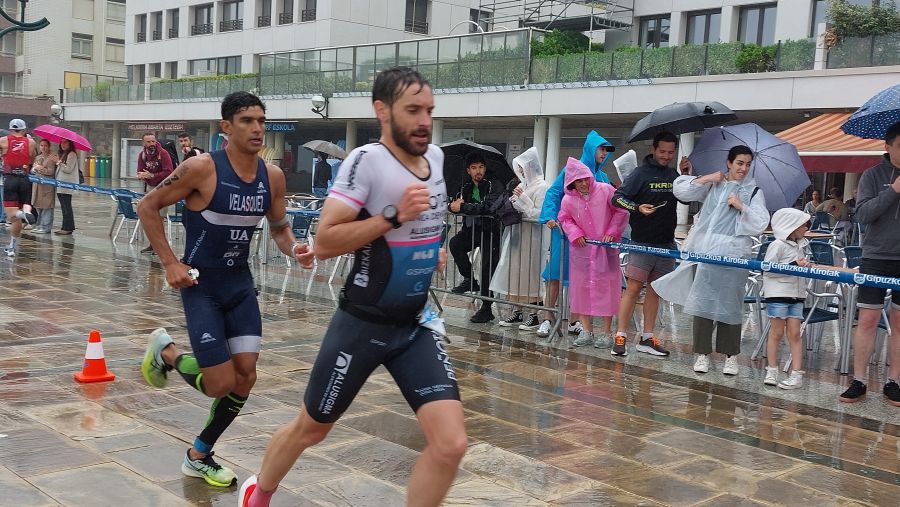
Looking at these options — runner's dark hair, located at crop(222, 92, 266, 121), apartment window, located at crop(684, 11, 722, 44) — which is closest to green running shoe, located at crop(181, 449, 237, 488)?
runner's dark hair, located at crop(222, 92, 266, 121)

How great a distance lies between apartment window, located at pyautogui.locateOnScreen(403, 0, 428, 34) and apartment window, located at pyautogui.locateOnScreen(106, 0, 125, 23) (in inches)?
1268

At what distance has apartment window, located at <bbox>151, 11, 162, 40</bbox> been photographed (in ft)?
168

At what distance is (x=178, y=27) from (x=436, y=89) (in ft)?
80.6

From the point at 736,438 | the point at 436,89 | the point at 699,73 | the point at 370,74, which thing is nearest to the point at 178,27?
the point at 370,74

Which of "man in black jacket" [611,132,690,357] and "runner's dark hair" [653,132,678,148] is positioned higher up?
"runner's dark hair" [653,132,678,148]

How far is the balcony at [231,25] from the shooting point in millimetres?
45188

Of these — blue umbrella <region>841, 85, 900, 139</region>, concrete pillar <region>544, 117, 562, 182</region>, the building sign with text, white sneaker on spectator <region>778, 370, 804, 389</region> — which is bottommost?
white sneaker on spectator <region>778, 370, 804, 389</region>

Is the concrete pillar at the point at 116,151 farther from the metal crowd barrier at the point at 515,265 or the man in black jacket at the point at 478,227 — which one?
the metal crowd barrier at the point at 515,265

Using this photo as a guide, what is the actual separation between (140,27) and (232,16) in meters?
9.98

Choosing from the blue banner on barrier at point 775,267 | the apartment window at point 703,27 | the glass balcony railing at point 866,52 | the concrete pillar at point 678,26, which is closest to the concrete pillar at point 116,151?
the concrete pillar at point 678,26

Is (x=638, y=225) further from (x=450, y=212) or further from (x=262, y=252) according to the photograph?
(x=262, y=252)

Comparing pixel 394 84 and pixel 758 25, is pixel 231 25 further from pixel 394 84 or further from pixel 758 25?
pixel 394 84

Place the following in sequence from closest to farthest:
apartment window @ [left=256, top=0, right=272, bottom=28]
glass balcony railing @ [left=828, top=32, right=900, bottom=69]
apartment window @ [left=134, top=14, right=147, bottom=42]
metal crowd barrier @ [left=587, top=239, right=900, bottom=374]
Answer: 1. metal crowd barrier @ [left=587, top=239, right=900, bottom=374]
2. glass balcony railing @ [left=828, top=32, right=900, bottom=69]
3. apartment window @ [left=256, top=0, right=272, bottom=28]
4. apartment window @ [left=134, top=14, right=147, bottom=42]

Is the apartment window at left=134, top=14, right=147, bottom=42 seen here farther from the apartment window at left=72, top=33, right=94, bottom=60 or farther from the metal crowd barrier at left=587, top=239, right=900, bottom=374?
the metal crowd barrier at left=587, top=239, right=900, bottom=374
